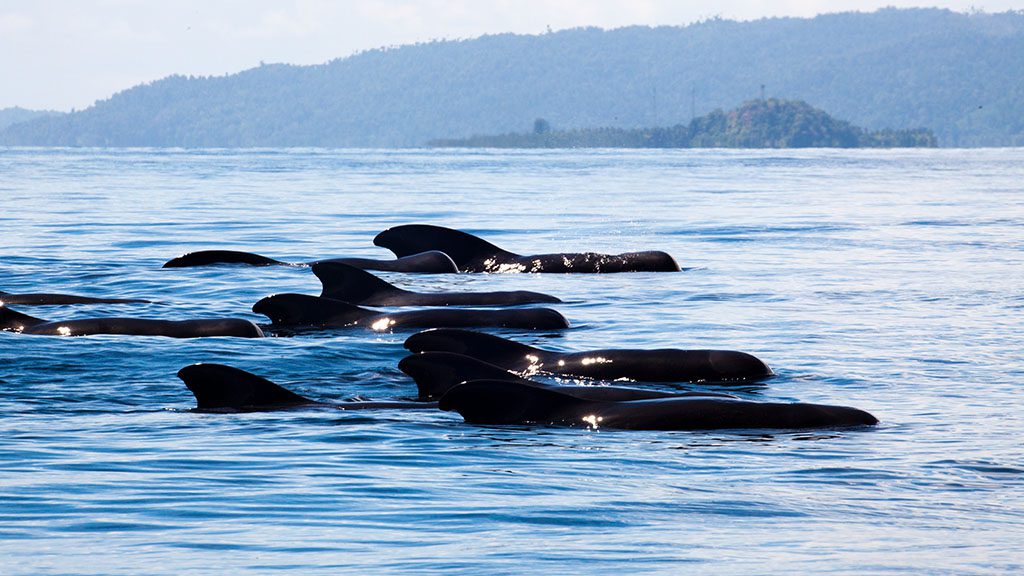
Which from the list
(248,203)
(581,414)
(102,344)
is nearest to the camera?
(581,414)

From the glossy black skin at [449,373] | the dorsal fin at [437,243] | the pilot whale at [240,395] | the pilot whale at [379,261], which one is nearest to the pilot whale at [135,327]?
the pilot whale at [240,395]

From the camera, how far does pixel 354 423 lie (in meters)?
13.4

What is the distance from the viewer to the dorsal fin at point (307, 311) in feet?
64.2

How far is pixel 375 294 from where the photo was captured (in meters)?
21.6

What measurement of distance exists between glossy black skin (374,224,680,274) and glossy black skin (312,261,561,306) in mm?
6055

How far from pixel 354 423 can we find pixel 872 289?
14.7m

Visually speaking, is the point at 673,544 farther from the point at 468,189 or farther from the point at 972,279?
the point at 468,189

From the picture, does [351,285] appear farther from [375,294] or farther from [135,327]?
[135,327]

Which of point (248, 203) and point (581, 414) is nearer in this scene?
point (581, 414)

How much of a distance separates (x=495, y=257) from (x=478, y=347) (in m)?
12.8

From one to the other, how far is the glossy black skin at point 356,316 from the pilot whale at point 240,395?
5225 mm

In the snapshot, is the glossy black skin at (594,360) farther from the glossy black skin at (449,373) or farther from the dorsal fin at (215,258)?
the dorsal fin at (215,258)

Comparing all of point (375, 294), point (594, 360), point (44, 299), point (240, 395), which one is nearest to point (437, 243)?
point (375, 294)

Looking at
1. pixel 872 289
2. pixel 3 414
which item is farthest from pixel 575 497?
pixel 872 289
